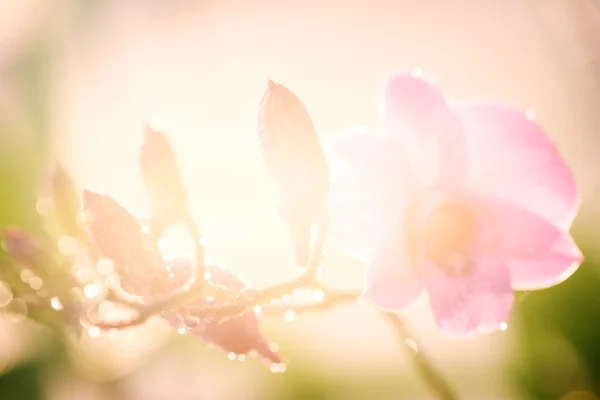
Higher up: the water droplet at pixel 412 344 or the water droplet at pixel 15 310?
the water droplet at pixel 15 310

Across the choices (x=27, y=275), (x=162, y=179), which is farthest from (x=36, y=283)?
(x=162, y=179)

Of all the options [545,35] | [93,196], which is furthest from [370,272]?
[545,35]

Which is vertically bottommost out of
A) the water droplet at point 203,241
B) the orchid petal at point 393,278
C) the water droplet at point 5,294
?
the orchid petal at point 393,278

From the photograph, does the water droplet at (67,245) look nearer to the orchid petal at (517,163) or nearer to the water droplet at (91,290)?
the water droplet at (91,290)

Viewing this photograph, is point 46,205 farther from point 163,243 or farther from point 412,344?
point 412,344

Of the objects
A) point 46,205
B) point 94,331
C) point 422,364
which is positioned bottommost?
point 422,364

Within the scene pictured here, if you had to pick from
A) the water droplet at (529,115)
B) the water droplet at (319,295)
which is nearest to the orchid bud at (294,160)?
the water droplet at (319,295)
